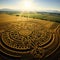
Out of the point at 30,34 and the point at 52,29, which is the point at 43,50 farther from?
the point at 52,29

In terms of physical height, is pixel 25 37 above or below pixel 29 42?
above

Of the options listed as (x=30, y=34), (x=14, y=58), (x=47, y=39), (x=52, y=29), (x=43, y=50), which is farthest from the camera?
(x=52, y=29)

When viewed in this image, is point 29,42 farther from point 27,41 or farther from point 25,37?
point 25,37

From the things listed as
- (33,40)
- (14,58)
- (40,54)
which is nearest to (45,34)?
(33,40)

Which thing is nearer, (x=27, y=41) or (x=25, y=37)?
(x=27, y=41)

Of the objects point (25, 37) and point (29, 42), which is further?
point (25, 37)

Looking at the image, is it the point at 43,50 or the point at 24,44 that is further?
the point at 24,44

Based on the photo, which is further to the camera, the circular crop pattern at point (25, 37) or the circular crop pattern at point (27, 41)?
the circular crop pattern at point (25, 37)

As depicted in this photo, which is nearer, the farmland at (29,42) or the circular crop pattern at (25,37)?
the farmland at (29,42)

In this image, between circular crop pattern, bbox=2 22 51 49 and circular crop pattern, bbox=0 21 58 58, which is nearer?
circular crop pattern, bbox=0 21 58 58

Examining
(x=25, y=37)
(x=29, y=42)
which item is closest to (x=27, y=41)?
(x=29, y=42)

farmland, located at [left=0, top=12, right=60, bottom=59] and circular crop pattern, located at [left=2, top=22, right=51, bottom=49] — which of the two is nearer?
farmland, located at [left=0, top=12, right=60, bottom=59]
